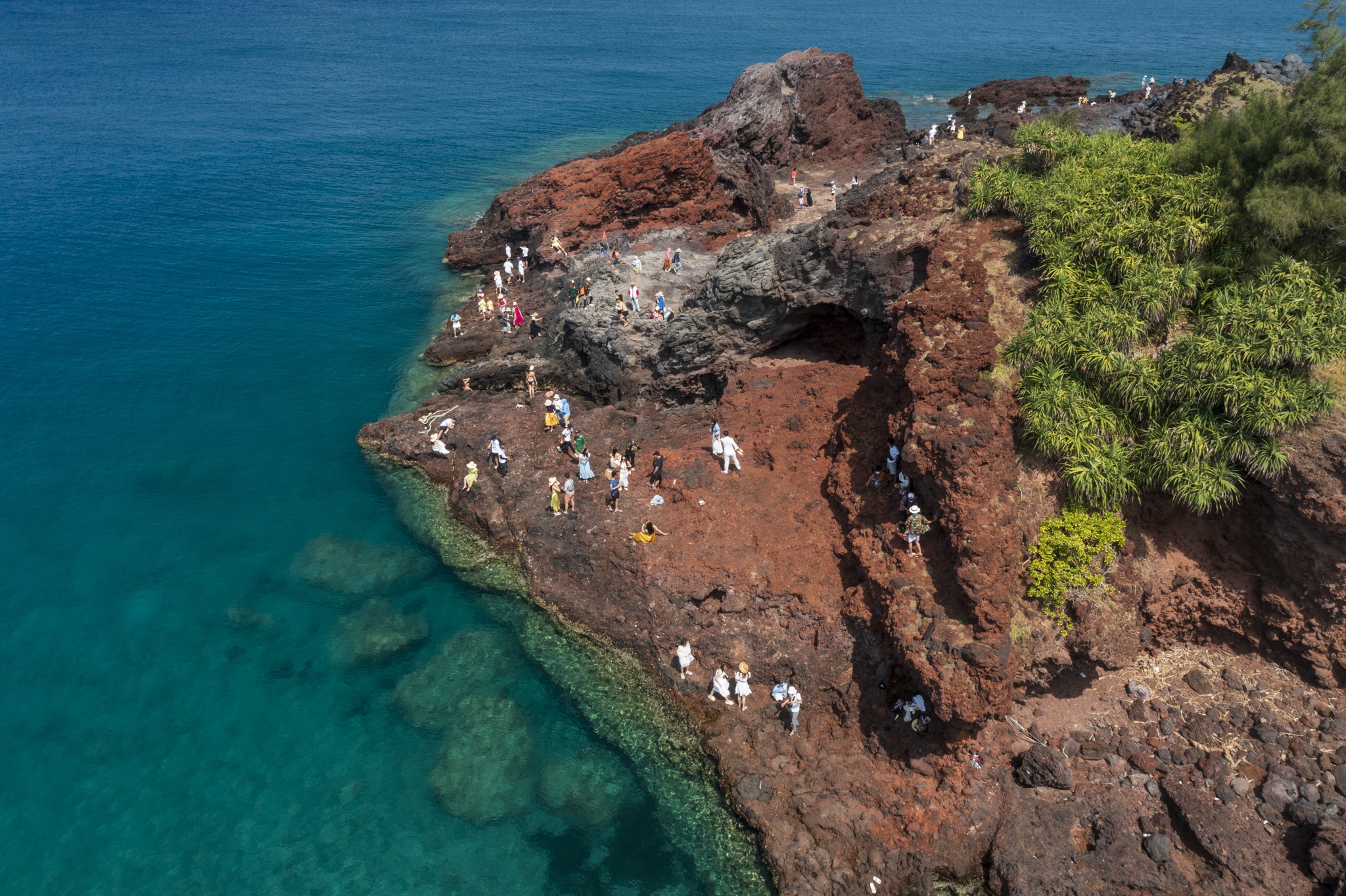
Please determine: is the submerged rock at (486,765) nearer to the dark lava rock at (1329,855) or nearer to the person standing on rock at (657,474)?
the person standing on rock at (657,474)

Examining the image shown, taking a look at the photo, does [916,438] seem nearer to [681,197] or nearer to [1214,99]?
[681,197]

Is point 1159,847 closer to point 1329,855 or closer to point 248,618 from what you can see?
point 1329,855

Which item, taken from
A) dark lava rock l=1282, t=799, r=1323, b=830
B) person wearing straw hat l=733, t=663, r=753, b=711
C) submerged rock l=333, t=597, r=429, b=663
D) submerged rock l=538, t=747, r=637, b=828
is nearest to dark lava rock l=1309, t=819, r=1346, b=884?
dark lava rock l=1282, t=799, r=1323, b=830

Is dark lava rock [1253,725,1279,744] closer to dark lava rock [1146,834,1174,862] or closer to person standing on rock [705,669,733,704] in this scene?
dark lava rock [1146,834,1174,862]

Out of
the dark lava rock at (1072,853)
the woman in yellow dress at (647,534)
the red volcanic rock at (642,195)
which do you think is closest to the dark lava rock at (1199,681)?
the dark lava rock at (1072,853)

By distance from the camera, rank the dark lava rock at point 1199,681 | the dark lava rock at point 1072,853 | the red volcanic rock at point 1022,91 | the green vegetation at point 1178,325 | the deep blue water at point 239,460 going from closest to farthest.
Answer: the dark lava rock at point 1072,853
the green vegetation at point 1178,325
the dark lava rock at point 1199,681
the deep blue water at point 239,460
the red volcanic rock at point 1022,91

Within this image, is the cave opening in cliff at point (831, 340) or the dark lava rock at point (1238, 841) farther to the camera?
the cave opening in cliff at point (831, 340)

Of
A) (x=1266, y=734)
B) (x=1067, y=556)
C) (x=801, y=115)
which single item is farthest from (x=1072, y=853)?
(x=801, y=115)
